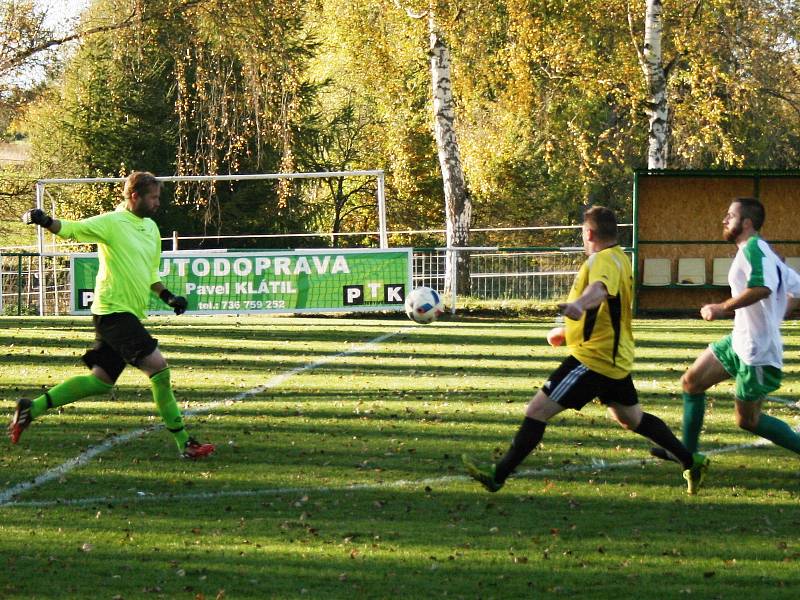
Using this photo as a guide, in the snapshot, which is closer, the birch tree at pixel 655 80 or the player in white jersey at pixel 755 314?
the player in white jersey at pixel 755 314

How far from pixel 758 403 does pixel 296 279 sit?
16.2m

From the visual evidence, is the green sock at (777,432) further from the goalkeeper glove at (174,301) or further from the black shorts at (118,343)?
the goalkeeper glove at (174,301)

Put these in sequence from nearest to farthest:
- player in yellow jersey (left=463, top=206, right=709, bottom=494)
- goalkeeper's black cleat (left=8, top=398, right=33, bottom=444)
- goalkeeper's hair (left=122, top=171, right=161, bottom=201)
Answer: player in yellow jersey (left=463, top=206, right=709, bottom=494), goalkeeper's hair (left=122, top=171, right=161, bottom=201), goalkeeper's black cleat (left=8, top=398, right=33, bottom=444)

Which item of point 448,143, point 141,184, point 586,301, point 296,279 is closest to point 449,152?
point 448,143

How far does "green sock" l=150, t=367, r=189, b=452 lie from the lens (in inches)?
365

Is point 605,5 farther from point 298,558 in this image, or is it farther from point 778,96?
point 298,558

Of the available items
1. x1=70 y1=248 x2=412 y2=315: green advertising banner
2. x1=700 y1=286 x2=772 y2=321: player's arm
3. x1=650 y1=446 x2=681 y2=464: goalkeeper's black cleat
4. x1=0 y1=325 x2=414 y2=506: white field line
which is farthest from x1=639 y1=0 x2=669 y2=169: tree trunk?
x1=700 y1=286 x2=772 y2=321: player's arm

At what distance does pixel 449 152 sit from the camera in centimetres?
3127

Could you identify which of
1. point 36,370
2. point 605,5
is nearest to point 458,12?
point 605,5

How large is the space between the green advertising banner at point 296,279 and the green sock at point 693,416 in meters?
15.1

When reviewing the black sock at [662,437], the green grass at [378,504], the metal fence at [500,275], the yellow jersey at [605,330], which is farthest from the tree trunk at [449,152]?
the yellow jersey at [605,330]

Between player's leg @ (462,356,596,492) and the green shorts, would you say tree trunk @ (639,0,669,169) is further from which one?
player's leg @ (462,356,596,492)

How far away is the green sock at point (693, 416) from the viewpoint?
8.59 meters

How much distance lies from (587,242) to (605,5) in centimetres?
2452
